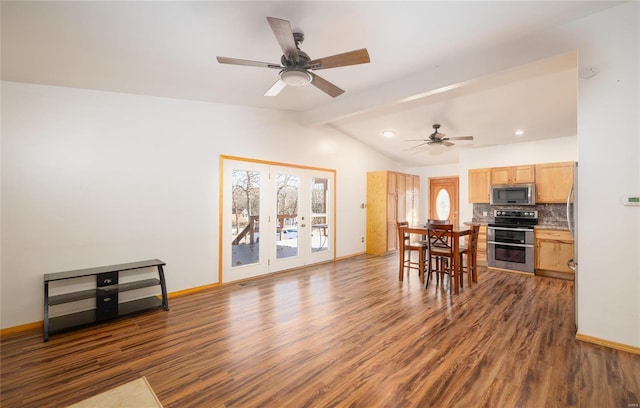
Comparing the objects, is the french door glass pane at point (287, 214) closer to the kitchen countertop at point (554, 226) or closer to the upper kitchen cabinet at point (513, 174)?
the upper kitchen cabinet at point (513, 174)

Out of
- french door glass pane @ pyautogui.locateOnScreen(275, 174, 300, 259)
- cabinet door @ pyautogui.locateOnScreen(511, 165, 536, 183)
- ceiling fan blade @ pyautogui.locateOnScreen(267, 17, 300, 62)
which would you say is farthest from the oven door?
ceiling fan blade @ pyautogui.locateOnScreen(267, 17, 300, 62)

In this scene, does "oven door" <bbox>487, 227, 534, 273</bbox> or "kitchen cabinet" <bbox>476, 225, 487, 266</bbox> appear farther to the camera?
"kitchen cabinet" <bbox>476, 225, 487, 266</bbox>

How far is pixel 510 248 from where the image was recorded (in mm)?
5141

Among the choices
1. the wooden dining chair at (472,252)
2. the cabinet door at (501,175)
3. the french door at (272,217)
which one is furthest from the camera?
the cabinet door at (501,175)

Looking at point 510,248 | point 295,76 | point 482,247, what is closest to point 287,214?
point 295,76

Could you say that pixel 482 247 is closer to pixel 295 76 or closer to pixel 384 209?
pixel 384 209

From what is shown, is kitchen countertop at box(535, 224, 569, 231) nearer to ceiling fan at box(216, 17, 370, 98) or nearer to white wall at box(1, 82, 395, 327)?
ceiling fan at box(216, 17, 370, 98)

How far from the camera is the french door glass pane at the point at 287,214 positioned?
17.2 ft

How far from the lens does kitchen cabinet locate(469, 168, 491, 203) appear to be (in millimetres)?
5840

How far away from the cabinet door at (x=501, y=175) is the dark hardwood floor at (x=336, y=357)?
104 inches

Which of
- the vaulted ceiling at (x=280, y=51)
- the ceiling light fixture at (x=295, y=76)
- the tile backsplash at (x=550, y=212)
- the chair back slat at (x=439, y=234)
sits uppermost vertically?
the vaulted ceiling at (x=280, y=51)

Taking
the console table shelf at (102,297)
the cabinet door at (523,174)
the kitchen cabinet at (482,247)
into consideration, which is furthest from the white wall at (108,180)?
the cabinet door at (523,174)

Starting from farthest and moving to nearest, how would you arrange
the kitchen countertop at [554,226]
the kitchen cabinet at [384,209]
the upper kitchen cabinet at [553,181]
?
the kitchen cabinet at [384,209]
the upper kitchen cabinet at [553,181]
the kitchen countertop at [554,226]

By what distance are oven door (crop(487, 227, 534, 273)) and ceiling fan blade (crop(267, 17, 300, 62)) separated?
4995 millimetres
